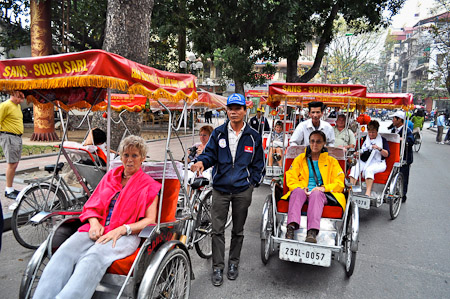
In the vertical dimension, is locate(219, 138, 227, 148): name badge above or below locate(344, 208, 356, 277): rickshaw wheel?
above

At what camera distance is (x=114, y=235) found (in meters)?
2.47

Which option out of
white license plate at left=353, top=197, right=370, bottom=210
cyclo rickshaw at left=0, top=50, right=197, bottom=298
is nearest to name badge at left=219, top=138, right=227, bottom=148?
cyclo rickshaw at left=0, top=50, right=197, bottom=298

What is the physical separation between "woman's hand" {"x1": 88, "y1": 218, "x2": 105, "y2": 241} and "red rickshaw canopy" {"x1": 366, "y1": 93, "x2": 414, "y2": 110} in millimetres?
6012

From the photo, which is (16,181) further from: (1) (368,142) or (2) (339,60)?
(2) (339,60)

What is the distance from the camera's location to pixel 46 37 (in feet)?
39.6

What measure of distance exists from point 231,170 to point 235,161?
0.34 ft

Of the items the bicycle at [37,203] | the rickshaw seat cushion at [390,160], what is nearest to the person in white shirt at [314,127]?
the rickshaw seat cushion at [390,160]

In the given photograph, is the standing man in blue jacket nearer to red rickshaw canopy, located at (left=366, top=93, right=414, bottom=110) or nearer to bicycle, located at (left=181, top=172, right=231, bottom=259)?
bicycle, located at (left=181, top=172, right=231, bottom=259)

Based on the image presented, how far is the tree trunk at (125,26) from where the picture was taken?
6.28 meters

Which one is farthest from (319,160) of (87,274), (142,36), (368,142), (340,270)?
(142,36)

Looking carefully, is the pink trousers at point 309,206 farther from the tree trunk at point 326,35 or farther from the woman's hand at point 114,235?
the tree trunk at point 326,35

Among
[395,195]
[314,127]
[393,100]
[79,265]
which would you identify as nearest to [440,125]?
[393,100]

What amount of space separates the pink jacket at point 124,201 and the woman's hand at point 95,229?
0.04 metres

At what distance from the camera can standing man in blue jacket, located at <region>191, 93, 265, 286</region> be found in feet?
10.6
